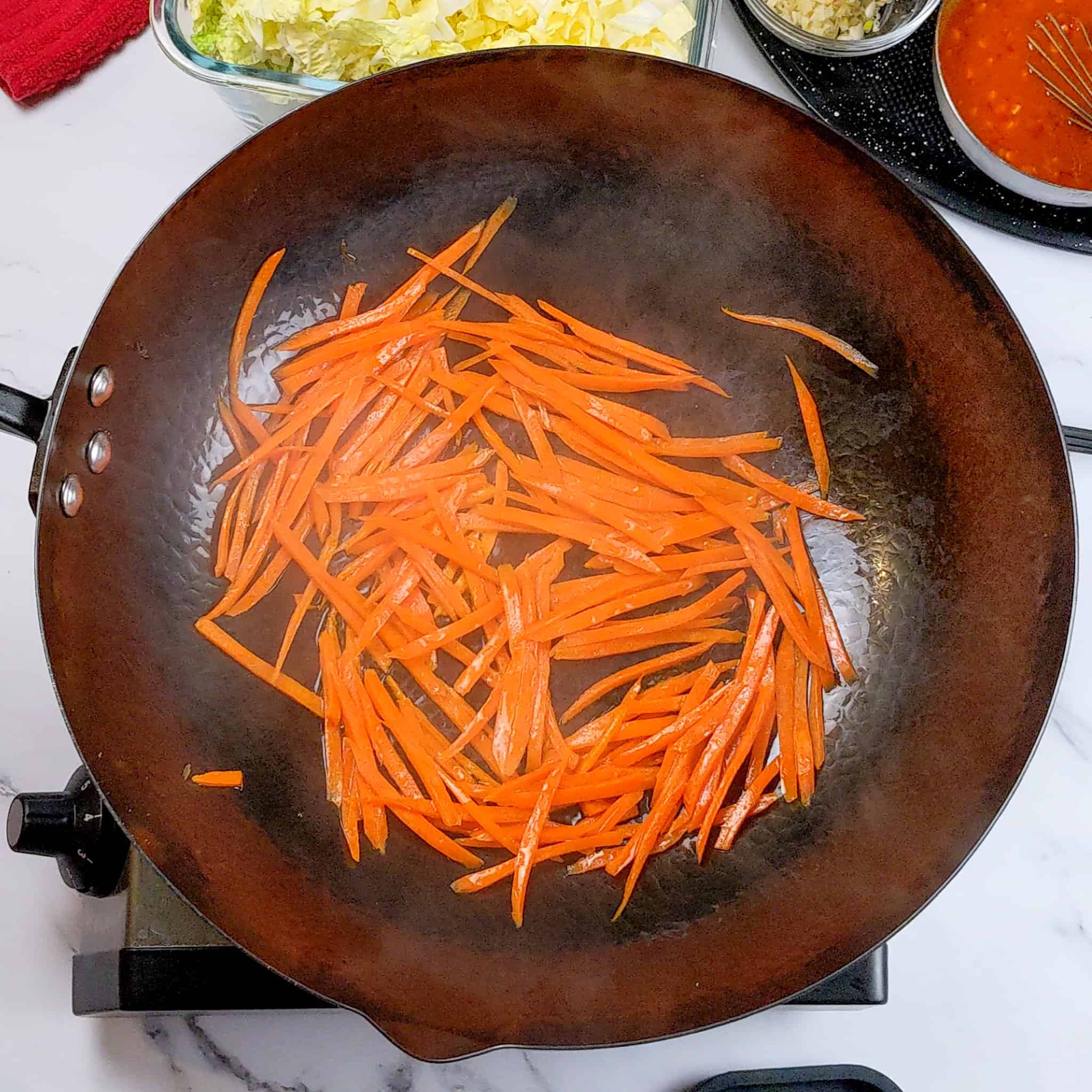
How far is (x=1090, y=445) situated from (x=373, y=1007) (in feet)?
3.02

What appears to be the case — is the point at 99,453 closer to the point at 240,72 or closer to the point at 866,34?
the point at 240,72

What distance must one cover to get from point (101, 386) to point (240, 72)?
0.39 meters

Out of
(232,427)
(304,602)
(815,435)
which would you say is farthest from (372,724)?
(815,435)

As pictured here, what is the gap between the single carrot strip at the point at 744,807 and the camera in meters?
0.97

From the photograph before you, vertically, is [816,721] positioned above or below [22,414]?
below

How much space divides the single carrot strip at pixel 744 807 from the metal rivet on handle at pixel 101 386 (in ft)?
2.47

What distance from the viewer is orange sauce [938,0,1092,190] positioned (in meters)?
1.11

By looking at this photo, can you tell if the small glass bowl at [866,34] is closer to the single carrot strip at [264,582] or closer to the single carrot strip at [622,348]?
the single carrot strip at [622,348]

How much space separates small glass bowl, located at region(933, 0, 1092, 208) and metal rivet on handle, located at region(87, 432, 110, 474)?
3.36 feet

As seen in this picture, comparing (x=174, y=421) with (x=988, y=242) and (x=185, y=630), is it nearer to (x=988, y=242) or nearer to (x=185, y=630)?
(x=185, y=630)

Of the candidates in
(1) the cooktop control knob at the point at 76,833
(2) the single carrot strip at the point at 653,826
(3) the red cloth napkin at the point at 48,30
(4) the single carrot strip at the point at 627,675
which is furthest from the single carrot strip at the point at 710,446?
(3) the red cloth napkin at the point at 48,30

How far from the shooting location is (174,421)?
1.01 meters

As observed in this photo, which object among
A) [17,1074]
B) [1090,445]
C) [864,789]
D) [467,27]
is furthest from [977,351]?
[17,1074]

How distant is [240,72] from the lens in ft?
3.39
